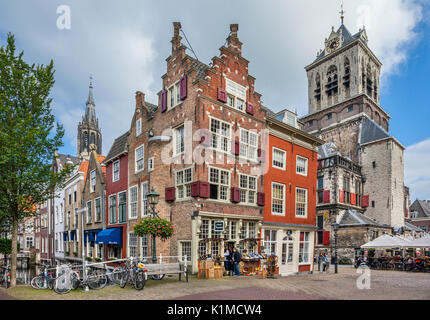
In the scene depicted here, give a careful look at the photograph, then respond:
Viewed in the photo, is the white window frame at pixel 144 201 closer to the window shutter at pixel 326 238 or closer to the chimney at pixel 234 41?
the chimney at pixel 234 41

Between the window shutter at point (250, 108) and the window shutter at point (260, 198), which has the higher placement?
the window shutter at point (250, 108)

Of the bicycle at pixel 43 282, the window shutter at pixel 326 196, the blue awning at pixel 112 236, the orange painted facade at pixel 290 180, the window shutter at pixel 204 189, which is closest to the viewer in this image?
the bicycle at pixel 43 282

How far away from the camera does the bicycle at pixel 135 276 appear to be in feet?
40.4

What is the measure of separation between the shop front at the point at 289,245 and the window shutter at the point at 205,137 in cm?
736

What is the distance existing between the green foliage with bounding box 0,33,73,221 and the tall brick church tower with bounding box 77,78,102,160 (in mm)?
90718

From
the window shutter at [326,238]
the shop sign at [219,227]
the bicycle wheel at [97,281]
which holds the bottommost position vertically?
the window shutter at [326,238]

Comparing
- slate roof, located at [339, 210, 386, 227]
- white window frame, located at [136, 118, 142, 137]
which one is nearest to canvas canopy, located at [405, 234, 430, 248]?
slate roof, located at [339, 210, 386, 227]

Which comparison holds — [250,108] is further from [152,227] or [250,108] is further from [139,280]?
[139,280]

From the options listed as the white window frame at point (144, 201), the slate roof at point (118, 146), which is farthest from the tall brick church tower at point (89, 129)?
the white window frame at point (144, 201)

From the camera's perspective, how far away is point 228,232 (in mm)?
19141

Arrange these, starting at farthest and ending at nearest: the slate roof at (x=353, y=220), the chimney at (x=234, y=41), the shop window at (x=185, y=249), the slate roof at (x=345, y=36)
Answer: the slate roof at (x=345, y=36)
the slate roof at (x=353, y=220)
the chimney at (x=234, y=41)
the shop window at (x=185, y=249)

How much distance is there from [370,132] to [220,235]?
119ft

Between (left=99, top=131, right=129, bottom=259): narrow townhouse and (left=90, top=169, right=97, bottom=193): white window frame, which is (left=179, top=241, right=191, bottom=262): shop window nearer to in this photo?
(left=99, top=131, right=129, bottom=259): narrow townhouse
